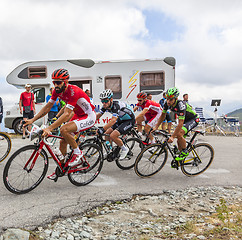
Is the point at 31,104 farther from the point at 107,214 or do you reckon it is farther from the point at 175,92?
the point at 107,214

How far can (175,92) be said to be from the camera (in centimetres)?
529

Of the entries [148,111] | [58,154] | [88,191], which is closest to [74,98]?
[58,154]

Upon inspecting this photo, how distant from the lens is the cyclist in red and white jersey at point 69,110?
4.15m

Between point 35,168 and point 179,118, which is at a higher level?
point 179,118

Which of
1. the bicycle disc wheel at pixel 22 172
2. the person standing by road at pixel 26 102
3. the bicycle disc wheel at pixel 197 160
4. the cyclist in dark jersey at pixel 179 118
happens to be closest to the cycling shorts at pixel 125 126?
the cyclist in dark jersey at pixel 179 118

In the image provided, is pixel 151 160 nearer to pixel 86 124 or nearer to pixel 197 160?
pixel 197 160

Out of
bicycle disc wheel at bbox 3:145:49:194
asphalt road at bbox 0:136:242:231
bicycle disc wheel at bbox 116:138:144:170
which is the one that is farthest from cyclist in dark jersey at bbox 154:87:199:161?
bicycle disc wheel at bbox 3:145:49:194

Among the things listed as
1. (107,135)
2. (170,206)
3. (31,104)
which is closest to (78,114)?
(107,135)

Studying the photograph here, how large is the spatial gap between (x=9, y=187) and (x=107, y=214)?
1742mm

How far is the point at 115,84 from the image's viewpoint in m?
13.0

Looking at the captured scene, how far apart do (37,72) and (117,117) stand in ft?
29.0

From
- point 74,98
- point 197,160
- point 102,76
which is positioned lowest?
point 197,160

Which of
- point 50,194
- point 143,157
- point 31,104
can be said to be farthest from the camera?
point 31,104

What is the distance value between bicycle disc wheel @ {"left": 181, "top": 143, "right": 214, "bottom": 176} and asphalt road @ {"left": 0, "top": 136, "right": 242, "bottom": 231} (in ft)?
0.52
